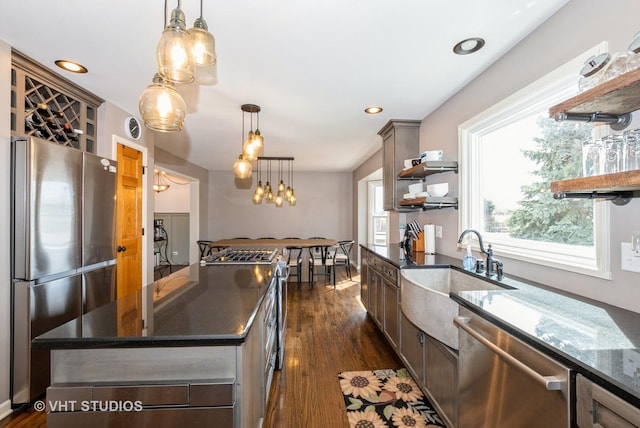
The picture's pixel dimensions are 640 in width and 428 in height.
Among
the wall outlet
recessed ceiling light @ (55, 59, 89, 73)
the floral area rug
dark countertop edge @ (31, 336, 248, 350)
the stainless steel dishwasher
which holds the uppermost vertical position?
recessed ceiling light @ (55, 59, 89, 73)

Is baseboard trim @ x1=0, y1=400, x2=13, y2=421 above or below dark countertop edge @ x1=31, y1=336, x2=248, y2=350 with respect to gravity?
below

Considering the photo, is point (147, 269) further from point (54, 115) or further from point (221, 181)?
point (221, 181)

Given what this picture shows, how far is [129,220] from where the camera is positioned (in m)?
3.09

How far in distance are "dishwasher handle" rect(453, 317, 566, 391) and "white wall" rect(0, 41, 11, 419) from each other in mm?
2653

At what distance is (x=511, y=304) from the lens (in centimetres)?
121

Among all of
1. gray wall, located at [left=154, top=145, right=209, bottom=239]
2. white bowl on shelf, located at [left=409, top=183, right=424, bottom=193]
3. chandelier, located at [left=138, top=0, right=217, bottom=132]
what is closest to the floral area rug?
white bowl on shelf, located at [left=409, top=183, right=424, bottom=193]

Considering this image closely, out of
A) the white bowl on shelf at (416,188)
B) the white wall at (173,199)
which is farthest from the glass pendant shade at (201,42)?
the white wall at (173,199)

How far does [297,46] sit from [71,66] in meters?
1.72

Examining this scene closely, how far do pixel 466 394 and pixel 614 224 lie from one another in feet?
3.20

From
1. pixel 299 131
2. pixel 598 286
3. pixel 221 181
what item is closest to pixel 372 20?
pixel 598 286

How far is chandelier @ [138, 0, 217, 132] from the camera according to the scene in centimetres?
99

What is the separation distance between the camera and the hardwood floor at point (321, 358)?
6.15ft

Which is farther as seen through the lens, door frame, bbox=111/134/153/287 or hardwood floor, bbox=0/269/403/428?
door frame, bbox=111/134/153/287

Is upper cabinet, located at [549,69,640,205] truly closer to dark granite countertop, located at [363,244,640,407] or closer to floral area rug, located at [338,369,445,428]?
dark granite countertop, located at [363,244,640,407]
